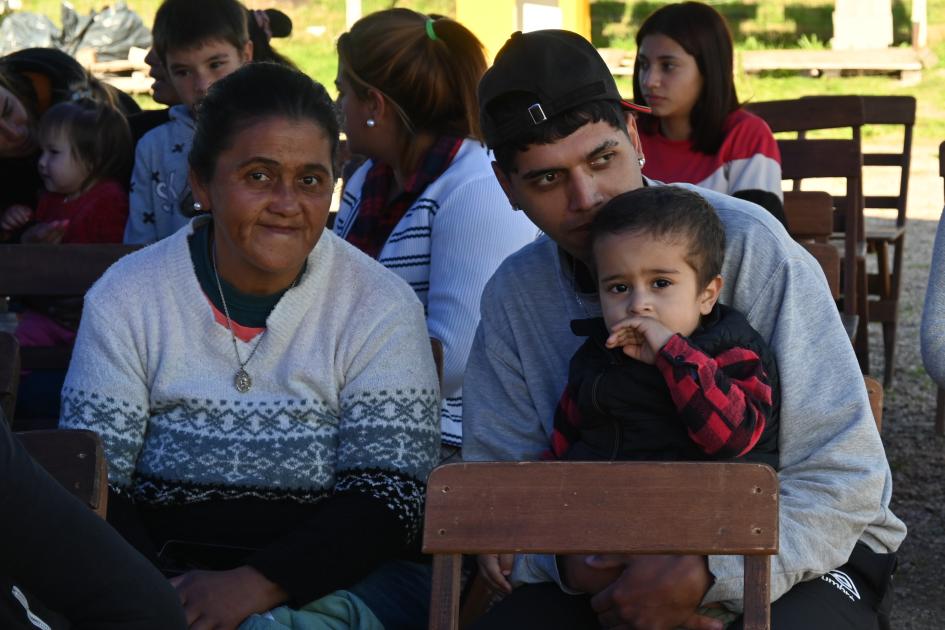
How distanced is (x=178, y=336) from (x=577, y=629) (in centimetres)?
102

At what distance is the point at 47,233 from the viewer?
4805mm

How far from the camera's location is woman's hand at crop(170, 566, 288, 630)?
2473 millimetres

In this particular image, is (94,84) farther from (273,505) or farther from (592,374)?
(592,374)

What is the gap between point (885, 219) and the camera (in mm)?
10398

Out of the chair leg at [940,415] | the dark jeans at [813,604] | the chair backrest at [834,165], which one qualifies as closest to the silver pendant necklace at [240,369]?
the dark jeans at [813,604]

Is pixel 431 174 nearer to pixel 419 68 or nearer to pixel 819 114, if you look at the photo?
pixel 419 68

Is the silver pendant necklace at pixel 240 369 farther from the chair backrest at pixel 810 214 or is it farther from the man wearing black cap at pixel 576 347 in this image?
the chair backrest at pixel 810 214

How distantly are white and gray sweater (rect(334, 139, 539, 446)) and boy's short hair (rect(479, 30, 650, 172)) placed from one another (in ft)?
2.55

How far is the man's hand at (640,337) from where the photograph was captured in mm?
2318

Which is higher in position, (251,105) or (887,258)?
(251,105)

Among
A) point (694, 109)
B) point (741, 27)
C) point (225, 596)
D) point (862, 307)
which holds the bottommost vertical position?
point (862, 307)

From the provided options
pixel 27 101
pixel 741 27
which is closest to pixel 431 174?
pixel 27 101

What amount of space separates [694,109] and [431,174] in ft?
6.19

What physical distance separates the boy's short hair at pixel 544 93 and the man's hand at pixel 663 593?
815 mm
